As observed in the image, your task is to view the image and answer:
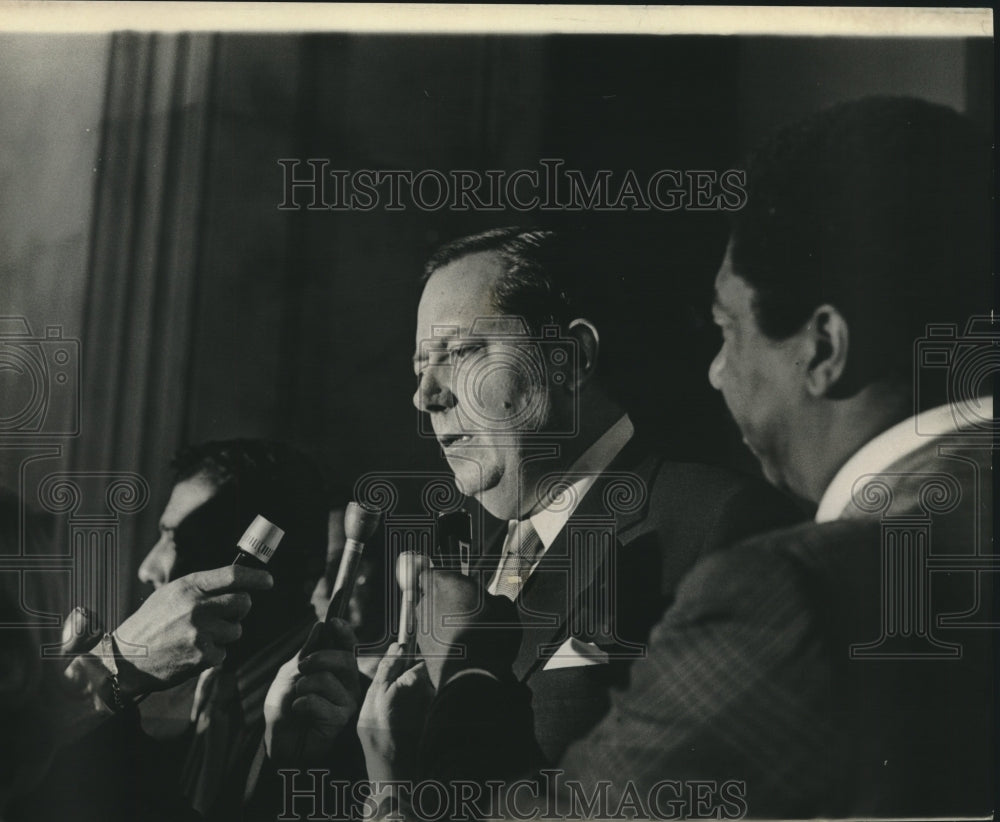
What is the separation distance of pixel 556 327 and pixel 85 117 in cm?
123

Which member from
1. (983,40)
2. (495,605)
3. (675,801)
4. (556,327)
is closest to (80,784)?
(495,605)

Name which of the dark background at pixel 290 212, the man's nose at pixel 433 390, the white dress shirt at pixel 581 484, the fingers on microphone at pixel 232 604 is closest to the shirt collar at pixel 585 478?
the white dress shirt at pixel 581 484

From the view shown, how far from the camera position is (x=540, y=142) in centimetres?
256

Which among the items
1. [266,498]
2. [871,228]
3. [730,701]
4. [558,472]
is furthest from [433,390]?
[871,228]

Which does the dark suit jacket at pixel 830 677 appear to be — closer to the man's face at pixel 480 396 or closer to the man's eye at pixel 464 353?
the man's face at pixel 480 396

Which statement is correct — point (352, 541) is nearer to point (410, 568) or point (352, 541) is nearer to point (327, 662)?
point (410, 568)

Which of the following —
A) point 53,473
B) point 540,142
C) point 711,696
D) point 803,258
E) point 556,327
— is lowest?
point 711,696

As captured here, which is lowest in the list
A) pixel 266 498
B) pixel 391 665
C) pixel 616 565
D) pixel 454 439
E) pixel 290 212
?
pixel 391 665

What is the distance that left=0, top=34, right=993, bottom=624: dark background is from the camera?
2.52 m

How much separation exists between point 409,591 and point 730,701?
78cm

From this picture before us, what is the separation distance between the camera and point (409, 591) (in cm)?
250

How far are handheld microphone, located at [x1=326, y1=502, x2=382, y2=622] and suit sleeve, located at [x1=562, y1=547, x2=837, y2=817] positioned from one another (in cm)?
64

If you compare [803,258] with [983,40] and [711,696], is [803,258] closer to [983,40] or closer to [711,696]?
[983,40]

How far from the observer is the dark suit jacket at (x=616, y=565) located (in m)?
2.46
